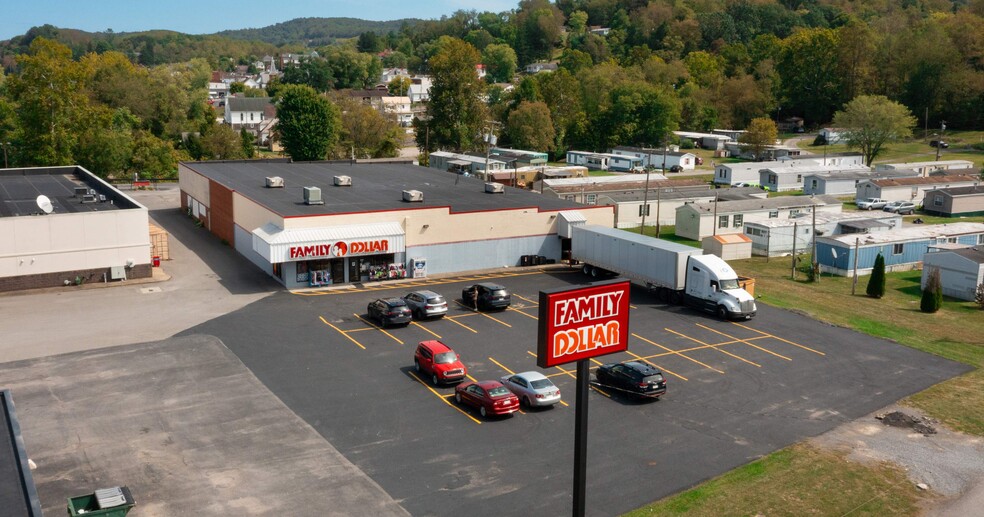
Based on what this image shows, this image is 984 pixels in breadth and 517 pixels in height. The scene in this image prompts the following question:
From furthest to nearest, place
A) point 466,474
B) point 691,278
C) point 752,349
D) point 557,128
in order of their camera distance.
Result: point 557,128 < point 691,278 < point 752,349 < point 466,474

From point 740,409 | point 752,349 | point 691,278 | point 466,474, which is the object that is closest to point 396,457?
point 466,474

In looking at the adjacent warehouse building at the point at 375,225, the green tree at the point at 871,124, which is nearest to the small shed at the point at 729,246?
the adjacent warehouse building at the point at 375,225

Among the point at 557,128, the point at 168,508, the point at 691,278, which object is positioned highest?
the point at 557,128

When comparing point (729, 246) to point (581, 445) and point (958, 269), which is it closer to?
point (958, 269)

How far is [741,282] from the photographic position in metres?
46.4

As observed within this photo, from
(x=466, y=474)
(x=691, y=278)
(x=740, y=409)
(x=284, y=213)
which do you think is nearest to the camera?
(x=466, y=474)

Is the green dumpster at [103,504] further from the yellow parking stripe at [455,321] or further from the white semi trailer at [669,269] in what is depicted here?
the white semi trailer at [669,269]

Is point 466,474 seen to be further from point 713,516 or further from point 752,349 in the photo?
point 752,349

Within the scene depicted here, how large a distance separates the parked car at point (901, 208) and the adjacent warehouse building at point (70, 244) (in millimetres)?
66036

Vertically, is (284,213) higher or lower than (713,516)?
higher

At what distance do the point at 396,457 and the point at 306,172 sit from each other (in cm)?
4944

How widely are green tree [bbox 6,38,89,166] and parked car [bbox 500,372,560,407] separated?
72.7m

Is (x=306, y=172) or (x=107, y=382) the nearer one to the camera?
(x=107, y=382)

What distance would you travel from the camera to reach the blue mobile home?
182ft
